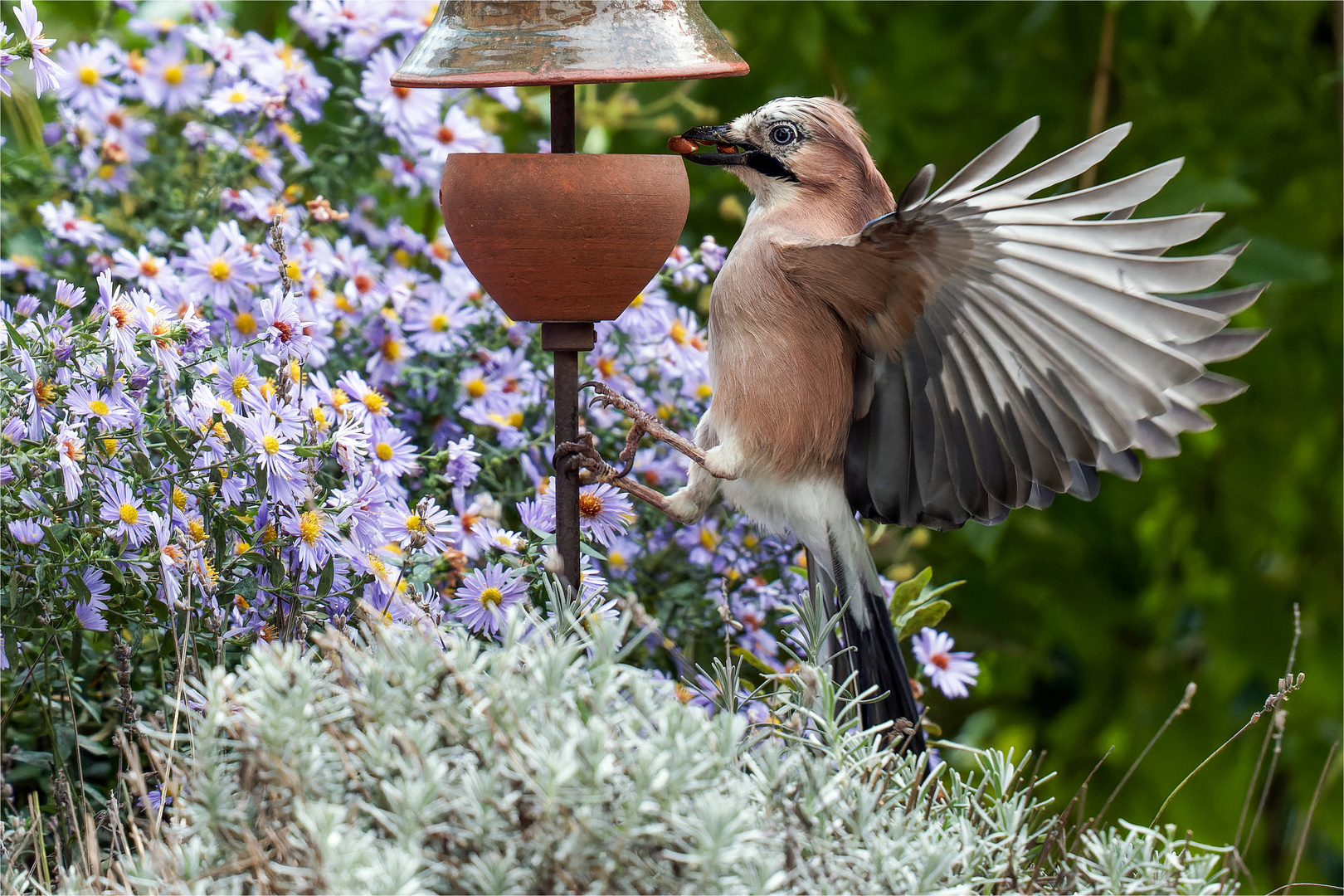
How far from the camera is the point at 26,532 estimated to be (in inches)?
42.5

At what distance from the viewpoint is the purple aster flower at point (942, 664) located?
4.65ft

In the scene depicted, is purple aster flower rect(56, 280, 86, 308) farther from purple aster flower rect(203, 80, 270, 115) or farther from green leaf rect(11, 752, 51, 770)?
purple aster flower rect(203, 80, 270, 115)

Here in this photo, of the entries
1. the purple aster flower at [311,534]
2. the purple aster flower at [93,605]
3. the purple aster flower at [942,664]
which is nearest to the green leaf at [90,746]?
the purple aster flower at [93,605]

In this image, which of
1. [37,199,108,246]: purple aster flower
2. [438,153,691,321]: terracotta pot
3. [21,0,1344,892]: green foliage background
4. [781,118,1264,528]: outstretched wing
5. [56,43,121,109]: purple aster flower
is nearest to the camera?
[781,118,1264,528]: outstretched wing

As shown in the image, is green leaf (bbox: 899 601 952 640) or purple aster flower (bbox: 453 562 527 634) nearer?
purple aster flower (bbox: 453 562 527 634)

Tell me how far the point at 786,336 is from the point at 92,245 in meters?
0.96

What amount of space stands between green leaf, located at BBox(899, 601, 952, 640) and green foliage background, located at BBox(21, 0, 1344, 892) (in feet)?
1.89

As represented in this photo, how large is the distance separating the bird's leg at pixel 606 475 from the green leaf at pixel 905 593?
0.26 metres

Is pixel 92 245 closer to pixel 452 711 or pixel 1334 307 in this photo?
pixel 452 711

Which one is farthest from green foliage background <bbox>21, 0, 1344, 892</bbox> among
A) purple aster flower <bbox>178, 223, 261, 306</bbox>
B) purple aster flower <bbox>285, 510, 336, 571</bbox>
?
purple aster flower <bbox>285, 510, 336, 571</bbox>

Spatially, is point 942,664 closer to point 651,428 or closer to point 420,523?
point 651,428

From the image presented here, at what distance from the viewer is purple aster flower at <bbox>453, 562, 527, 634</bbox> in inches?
46.6

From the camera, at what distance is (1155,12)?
2.18 metres

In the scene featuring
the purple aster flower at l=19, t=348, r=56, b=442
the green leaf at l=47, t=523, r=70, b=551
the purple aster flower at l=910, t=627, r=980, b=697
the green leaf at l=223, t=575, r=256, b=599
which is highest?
the purple aster flower at l=19, t=348, r=56, b=442
